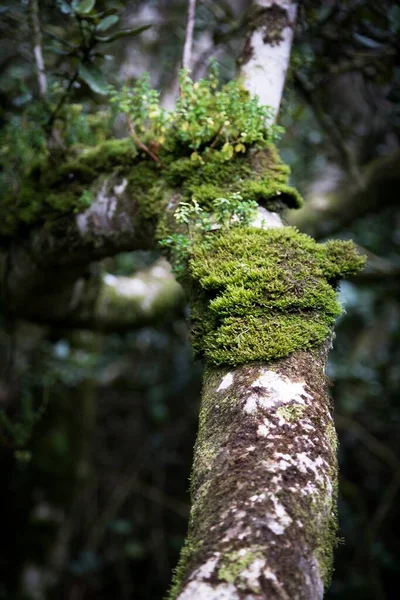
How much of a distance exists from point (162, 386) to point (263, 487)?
4.08 m

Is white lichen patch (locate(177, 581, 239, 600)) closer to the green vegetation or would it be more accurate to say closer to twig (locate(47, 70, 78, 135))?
the green vegetation

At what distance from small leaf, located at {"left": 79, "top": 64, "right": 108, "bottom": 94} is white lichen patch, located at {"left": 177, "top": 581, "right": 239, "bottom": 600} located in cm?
165

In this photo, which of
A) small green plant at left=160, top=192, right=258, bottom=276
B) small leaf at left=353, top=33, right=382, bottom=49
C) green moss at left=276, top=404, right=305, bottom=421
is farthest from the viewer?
small leaf at left=353, top=33, right=382, bottom=49

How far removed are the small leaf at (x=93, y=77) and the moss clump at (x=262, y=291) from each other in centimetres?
88

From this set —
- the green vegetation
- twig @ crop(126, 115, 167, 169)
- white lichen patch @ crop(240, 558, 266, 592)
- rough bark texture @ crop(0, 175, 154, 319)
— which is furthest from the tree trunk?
rough bark texture @ crop(0, 175, 154, 319)

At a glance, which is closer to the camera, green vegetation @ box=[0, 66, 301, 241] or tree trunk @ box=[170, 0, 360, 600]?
tree trunk @ box=[170, 0, 360, 600]

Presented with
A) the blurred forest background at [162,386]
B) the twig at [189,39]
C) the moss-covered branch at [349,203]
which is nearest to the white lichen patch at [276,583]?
the twig at [189,39]

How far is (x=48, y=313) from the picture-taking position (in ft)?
9.97

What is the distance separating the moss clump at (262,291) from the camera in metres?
1.25

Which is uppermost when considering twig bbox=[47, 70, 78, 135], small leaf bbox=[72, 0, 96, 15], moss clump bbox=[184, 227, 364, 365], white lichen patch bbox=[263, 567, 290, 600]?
small leaf bbox=[72, 0, 96, 15]

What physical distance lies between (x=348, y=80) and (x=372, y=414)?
129 inches

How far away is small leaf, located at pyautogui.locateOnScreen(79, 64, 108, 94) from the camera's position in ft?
6.40

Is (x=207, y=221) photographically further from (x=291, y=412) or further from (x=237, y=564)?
(x=237, y=564)

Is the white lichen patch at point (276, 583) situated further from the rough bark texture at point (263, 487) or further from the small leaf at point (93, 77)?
the small leaf at point (93, 77)
